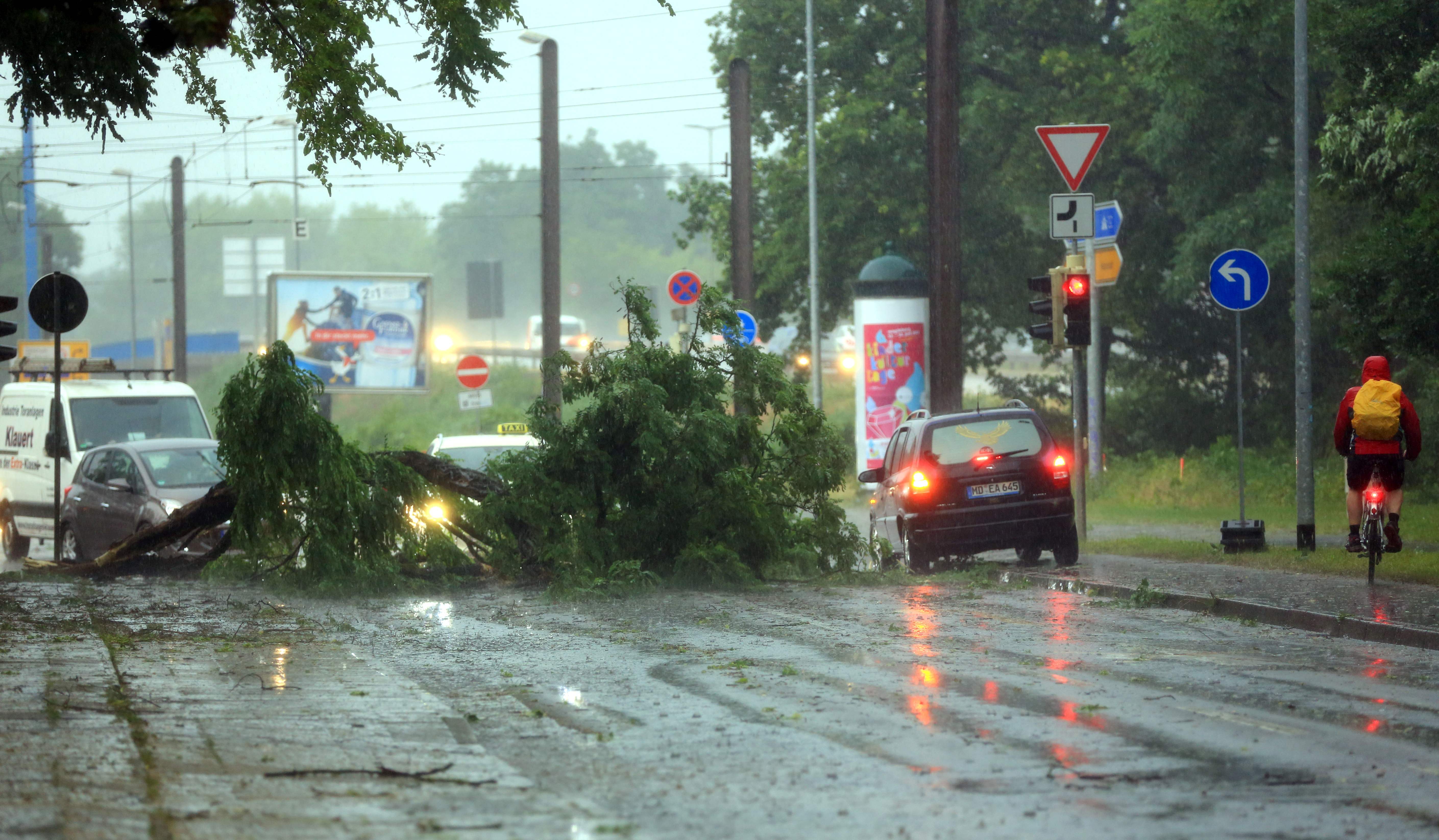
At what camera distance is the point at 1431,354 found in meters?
17.0

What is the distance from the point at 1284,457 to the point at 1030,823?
29.0 meters

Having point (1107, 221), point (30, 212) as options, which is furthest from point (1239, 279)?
point (30, 212)

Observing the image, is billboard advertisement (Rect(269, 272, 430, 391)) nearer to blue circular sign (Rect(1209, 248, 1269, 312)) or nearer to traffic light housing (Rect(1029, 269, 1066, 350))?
traffic light housing (Rect(1029, 269, 1066, 350))

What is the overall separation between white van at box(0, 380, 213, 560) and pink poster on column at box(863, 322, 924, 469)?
11.6 m

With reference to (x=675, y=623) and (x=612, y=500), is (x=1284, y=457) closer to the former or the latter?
(x=612, y=500)

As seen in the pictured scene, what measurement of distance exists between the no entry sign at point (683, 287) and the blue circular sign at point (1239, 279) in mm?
10229

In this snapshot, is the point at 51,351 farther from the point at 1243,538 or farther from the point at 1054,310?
the point at 1243,538

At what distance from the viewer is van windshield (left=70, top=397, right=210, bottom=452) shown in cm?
2441

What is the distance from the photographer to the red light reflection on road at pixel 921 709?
7574mm

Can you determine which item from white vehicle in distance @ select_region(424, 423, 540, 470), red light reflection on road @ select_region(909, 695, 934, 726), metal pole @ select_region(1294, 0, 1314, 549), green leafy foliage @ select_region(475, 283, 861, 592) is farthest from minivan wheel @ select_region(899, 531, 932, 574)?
red light reflection on road @ select_region(909, 695, 934, 726)

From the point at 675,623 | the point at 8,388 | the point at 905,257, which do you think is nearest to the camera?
the point at 675,623

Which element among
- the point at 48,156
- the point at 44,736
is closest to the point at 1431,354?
the point at 44,736

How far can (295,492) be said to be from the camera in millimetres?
14742

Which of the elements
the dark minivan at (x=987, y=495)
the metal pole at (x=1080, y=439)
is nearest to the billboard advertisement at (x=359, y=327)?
the metal pole at (x=1080, y=439)
